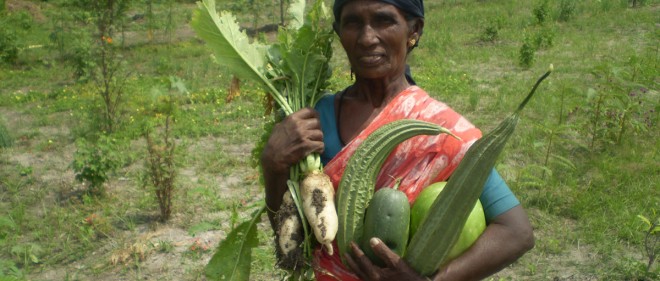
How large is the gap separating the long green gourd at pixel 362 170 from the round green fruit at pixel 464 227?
0.46 ft

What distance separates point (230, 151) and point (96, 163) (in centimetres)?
156

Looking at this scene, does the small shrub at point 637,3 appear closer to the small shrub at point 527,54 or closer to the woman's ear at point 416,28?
A: the small shrub at point 527,54

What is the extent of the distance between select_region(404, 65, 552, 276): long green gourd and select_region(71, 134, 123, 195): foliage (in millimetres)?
4483

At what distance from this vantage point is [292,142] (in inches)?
71.5

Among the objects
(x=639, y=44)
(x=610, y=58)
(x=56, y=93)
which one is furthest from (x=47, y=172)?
(x=639, y=44)

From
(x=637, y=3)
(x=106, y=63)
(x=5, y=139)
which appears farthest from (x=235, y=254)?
(x=637, y=3)

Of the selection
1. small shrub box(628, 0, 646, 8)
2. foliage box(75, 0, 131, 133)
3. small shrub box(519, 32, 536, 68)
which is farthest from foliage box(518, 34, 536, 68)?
small shrub box(628, 0, 646, 8)

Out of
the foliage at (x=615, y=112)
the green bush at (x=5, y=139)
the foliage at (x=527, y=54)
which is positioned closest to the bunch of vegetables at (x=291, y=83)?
the foliage at (x=615, y=112)

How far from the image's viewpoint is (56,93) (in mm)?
9094

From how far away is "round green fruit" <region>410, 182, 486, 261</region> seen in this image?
1.65 meters

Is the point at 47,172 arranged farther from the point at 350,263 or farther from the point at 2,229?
the point at 350,263

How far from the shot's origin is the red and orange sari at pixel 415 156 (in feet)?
5.83

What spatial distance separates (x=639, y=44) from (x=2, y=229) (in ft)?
32.0

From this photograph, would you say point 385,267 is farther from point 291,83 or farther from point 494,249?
point 291,83
